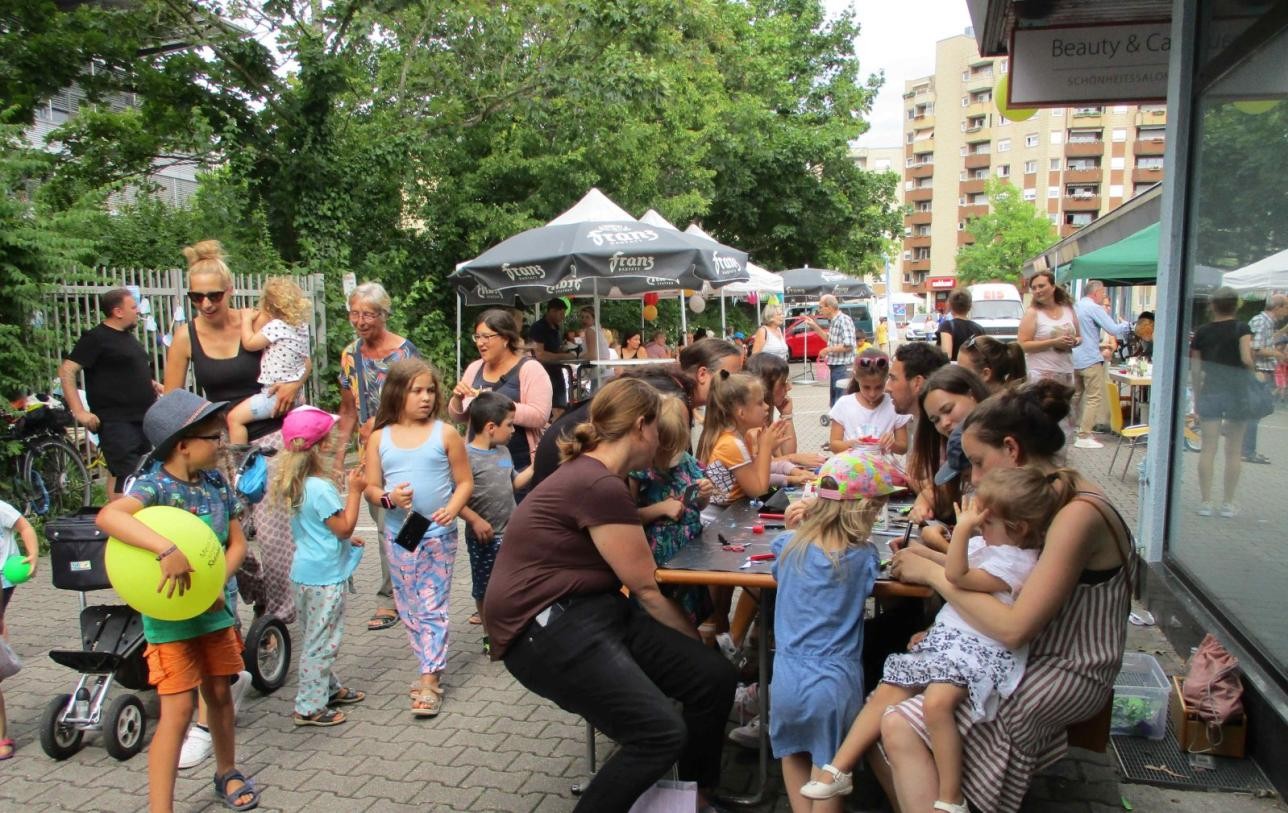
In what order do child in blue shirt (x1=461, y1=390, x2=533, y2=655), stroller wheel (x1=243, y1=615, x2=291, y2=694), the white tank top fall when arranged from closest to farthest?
1. stroller wheel (x1=243, y1=615, x2=291, y2=694)
2. child in blue shirt (x1=461, y1=390, x2=533, y2=655)
3. the white tank top

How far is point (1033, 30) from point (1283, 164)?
2302mm

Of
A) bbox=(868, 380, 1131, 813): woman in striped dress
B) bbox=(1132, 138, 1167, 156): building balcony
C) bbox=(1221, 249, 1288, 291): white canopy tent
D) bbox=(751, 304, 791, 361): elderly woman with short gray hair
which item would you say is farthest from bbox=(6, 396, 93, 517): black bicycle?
bbox=(1132, 138, 1167, 156): building balcony

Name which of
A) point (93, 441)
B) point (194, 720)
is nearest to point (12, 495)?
point (93, 441)

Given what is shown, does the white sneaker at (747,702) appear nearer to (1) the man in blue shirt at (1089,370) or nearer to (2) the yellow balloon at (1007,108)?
(2) the yellow balloon at (1007,108)

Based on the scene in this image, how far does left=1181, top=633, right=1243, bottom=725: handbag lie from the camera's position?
12.4ft

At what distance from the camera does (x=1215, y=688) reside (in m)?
3.83

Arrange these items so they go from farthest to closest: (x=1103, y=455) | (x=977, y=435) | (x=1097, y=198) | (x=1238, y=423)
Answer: (x=1097, y=198) → (x=1103, y=455) → (x=1238, y=423) → (x=977, y=435)

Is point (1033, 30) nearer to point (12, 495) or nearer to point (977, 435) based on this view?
point (977, 435)

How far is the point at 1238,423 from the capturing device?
4215 millimetres

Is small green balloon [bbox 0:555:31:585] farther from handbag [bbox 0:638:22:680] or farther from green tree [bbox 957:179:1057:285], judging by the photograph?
green tree [bbox 957:179:1057:285]

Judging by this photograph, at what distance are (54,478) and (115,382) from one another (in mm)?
2420

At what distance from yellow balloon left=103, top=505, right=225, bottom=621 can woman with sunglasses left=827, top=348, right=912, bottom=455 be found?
353 centimetres

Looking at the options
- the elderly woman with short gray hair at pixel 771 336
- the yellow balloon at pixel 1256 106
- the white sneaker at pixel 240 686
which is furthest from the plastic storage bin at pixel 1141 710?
the elderly woman with short gray hair at pixel 771 336

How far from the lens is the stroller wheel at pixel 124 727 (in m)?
4.02
